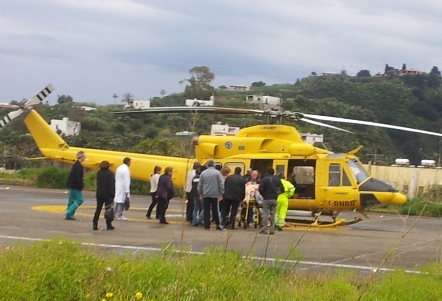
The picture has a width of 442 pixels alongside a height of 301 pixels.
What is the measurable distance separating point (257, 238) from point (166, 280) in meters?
8.69

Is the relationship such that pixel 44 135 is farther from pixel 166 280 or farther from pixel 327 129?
pixel 327 129

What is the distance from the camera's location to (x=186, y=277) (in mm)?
8211

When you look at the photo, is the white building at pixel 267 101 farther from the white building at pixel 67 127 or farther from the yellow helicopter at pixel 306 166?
the yellow helicopter at pixel 306 166

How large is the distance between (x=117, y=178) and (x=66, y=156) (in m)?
7.09

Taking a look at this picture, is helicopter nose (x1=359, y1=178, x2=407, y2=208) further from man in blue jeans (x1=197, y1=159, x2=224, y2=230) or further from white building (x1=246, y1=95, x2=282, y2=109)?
white building (x1=246, y1=95, x2=282, y2=109)

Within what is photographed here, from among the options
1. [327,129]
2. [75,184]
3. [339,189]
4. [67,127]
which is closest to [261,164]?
[339,189]

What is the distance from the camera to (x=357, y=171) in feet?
68.7

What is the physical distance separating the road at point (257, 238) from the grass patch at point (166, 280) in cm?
115

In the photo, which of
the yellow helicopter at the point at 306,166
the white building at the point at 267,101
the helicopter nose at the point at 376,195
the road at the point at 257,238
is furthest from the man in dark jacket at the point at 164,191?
the white building at the point at 267,101

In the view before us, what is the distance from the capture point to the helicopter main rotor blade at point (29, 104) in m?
24.5

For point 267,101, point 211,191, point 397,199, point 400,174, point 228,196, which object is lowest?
point 400,174

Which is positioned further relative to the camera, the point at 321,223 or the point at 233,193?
the point at 321,223

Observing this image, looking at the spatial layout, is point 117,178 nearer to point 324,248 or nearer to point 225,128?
point 324,248

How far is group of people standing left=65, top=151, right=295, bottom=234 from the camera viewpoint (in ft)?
57.6
